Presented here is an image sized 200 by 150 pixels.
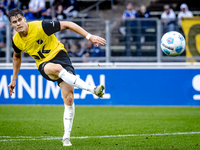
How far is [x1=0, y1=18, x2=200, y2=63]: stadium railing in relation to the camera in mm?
10625

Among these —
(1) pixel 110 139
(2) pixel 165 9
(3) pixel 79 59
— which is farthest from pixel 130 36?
(1) pixel 110 139

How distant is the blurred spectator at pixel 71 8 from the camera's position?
1301 cm

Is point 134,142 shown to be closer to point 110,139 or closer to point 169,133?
point 110,139

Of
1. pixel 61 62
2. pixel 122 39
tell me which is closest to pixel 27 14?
pixel 122 39

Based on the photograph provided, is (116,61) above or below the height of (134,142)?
above

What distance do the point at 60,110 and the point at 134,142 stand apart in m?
4.76

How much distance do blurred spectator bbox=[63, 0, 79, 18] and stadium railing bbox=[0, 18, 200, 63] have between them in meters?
2.41

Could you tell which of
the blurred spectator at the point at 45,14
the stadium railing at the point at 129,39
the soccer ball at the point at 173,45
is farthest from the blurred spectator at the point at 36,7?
the soccer ball at the point at 173,45

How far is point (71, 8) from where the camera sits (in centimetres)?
1309

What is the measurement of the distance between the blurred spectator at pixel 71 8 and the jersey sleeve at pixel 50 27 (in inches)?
327

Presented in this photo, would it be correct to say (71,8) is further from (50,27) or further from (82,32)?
(82,32)

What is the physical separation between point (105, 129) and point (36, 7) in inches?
336

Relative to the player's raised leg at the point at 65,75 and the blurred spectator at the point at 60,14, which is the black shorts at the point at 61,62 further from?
the blurred spectator at the point at 60,14

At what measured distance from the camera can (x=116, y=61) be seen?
10.8 meters
